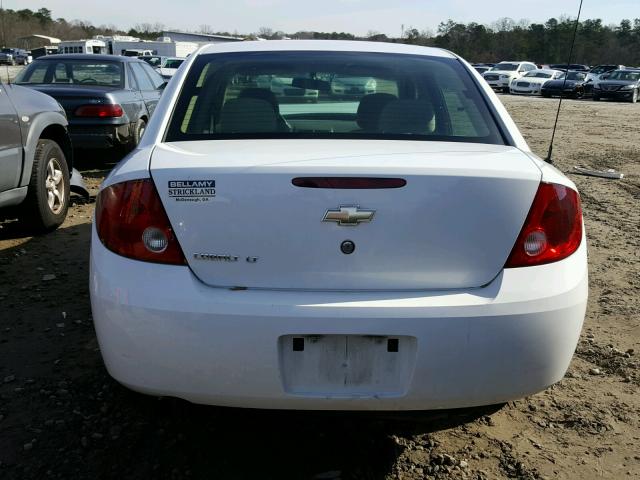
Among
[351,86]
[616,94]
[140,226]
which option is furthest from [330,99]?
[616,94]

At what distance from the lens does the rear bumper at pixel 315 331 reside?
1.97 meters

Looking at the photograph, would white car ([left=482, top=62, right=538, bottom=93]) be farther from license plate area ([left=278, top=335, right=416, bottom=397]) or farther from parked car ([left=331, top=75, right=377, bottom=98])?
license plate area ([left=278, top=335, right=416, bottom=397])

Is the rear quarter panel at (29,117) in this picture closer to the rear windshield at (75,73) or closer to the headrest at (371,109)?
the headrest at (371,109)

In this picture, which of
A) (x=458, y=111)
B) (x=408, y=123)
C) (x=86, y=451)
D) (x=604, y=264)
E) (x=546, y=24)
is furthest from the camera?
(x=546, y=24)

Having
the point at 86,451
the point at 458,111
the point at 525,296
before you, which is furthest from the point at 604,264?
the point at 86,451

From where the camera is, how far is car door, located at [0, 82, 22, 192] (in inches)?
182

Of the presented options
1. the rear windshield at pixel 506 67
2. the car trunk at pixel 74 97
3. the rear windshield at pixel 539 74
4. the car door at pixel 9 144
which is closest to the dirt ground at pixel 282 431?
the car door at pixel 9 144

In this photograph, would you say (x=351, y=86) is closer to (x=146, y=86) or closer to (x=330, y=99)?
(x=330, y=99)

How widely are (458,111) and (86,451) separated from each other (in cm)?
217

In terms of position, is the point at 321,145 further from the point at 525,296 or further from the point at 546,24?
the point at 546,24

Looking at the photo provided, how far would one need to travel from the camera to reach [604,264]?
4984mm

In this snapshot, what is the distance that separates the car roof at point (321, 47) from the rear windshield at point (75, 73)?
6002 millimetres

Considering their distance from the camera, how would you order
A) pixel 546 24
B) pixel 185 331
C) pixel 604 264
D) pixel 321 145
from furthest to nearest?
pixel 546 24
pixel 604 264
pixel 321 145
pixel 185 331

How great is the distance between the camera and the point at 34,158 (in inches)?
204
